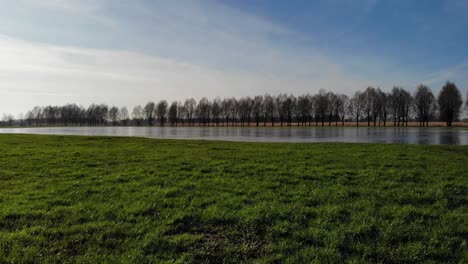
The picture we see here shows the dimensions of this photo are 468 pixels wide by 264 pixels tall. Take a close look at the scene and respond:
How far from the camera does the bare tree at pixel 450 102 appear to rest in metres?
85.3

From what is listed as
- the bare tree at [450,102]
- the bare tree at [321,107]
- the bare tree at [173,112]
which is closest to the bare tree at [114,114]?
the bare tree at [173,112]

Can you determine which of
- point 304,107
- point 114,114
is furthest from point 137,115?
point 304,107

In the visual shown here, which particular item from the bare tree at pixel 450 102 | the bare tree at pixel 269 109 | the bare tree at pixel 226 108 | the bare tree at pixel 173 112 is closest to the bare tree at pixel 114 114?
the bare tree at pixel 173 112

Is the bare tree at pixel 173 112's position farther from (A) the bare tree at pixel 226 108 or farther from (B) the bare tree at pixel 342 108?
(B) the bare tree at pixel 342 108

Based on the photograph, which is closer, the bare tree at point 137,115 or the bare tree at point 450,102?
the bare tree at point 450,102

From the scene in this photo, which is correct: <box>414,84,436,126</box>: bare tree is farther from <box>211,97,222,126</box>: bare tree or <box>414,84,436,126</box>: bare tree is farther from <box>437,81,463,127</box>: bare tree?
<box>211,97,222,126</box>: bare tree

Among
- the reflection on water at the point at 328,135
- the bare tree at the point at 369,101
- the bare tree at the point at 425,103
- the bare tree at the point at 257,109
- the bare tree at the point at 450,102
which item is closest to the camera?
the reflection on water at the point at 328,135

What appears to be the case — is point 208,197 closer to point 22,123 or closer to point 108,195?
point 108,195

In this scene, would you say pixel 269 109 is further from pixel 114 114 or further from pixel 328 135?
pixel 114 114

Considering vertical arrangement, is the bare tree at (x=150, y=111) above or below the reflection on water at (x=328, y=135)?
above

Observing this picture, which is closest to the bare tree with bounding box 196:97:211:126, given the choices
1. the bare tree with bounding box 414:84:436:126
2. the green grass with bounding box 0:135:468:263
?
the bare tree with bounding box 414:84:436:126

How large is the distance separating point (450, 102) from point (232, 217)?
104569mm

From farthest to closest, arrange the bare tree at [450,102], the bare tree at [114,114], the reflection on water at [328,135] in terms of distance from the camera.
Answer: the bare tree at [114,114]
the bare tree at [450,102]
the reflection on water at [328,135]

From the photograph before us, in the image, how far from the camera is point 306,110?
111 m
